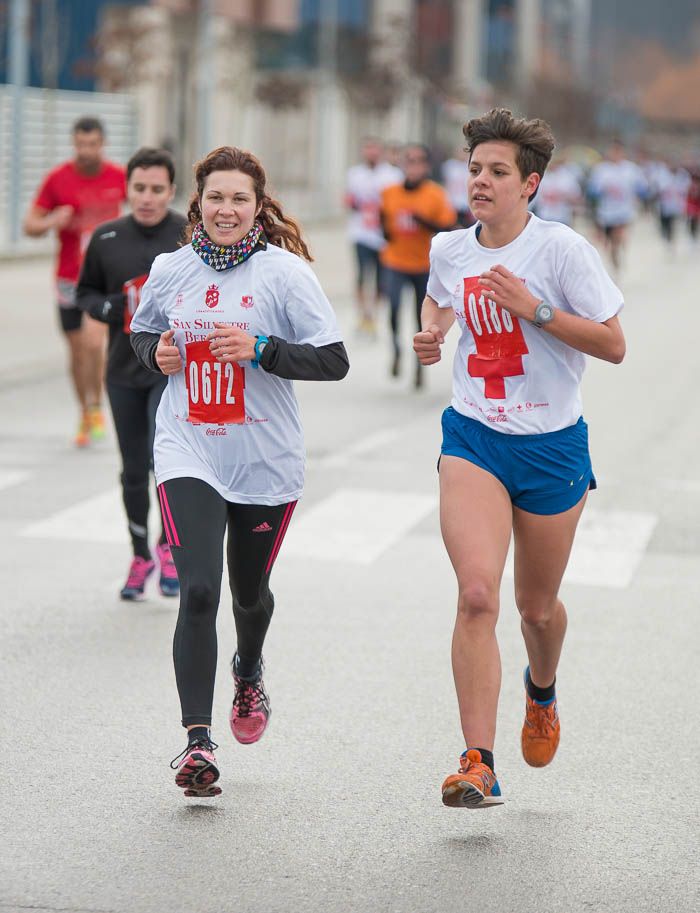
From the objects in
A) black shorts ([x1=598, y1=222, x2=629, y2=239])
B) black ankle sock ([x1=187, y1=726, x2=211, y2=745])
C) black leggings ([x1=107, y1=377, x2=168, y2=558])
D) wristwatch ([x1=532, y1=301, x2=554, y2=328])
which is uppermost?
wristwatch ([x1=532, y1=301, x2=554, y2=328])

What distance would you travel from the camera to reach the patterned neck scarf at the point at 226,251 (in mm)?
5316

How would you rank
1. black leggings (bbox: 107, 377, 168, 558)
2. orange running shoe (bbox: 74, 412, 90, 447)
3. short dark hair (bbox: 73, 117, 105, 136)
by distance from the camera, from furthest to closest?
1. orange running shoe (bbox: 74, 412, 90, 447)
2. short dark hair (bbox: 73, 117, 105, 136)
3. black leggings (bbox: 107, 377, 168, 558)

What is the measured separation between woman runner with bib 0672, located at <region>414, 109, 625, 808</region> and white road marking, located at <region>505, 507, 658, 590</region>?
336 centimetres

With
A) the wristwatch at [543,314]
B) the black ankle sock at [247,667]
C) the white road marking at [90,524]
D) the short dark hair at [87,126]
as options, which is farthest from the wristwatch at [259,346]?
the short dark hair at [87,126]

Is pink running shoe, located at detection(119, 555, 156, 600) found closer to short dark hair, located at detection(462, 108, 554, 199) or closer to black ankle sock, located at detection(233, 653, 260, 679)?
black ankle sock, located at detection(233, 653, 260, 679)

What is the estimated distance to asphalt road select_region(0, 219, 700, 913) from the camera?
4699mm

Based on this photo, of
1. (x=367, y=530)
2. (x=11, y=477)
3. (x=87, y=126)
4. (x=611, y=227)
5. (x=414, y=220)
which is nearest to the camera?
(x=367, y=530)

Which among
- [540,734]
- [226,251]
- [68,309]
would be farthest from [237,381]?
[68,309]

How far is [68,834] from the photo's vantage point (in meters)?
4.98

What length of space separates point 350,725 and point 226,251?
5.97 feet

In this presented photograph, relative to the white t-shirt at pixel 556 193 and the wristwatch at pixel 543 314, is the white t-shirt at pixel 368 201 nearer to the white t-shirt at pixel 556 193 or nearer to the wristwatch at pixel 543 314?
the white t-shirt at pixel 556 193

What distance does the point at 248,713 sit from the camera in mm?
5656

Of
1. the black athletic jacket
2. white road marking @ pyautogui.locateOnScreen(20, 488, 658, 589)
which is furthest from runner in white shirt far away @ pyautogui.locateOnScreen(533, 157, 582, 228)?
the black athletic jacket

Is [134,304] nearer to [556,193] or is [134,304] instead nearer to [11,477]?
[11,477]
